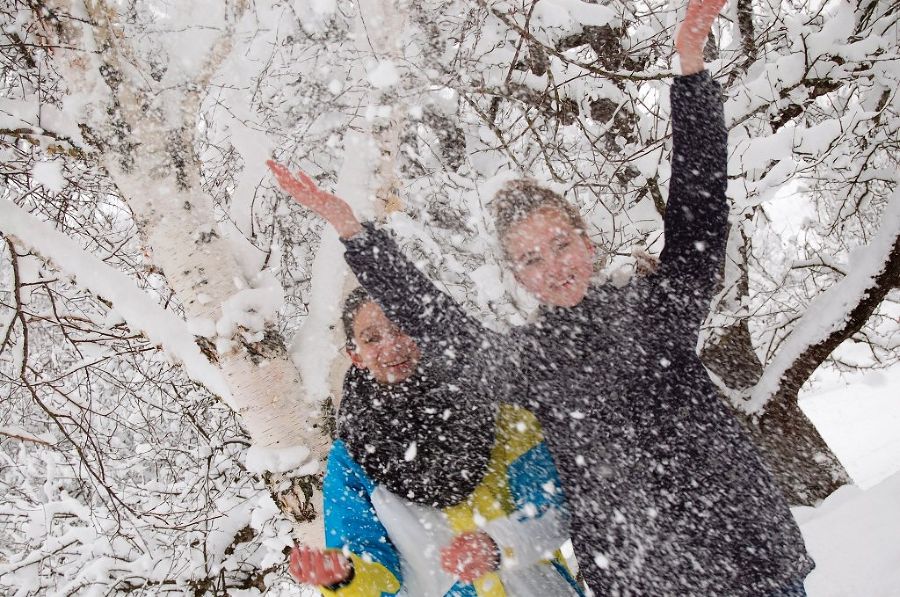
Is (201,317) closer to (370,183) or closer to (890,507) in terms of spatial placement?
(370,183)

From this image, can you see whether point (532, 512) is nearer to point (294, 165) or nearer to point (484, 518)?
point (484, 518)

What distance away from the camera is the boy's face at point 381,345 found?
1869mm

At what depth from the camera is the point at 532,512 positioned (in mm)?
1891

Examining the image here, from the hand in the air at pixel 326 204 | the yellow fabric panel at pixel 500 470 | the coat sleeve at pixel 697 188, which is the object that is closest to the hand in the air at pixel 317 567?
the yellow fabric panel at pixel 500 470

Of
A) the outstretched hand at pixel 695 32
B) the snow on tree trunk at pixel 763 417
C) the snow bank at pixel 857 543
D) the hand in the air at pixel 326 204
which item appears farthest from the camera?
the snow on tree trunk at pixel 763 417

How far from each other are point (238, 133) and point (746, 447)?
2036mm

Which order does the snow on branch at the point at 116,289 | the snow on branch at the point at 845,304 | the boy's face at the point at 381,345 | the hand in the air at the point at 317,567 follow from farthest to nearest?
the snow on branch at the point at 845,304 → the snow on branch at the point at 116,289 → the boy's face at the point at 381,345 → the hand in the air at the point at 317,567

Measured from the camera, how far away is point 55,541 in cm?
385

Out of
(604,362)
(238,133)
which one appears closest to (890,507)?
(604,362)

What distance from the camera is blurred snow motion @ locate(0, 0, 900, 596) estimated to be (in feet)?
6.12

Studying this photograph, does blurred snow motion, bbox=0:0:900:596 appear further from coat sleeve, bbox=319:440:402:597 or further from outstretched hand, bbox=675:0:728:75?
outstretched hand, bbox=675:0:728:75

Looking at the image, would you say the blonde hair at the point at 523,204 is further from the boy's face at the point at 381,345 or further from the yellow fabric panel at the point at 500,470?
the yellow fabric panel at the point at 500,470

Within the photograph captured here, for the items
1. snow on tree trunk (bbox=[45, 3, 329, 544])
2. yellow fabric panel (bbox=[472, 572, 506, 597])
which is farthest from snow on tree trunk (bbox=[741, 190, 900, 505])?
snow on tree trunk (bbox=[45, 3, 329, 544])

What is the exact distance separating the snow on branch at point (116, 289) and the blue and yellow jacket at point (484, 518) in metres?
0.58
